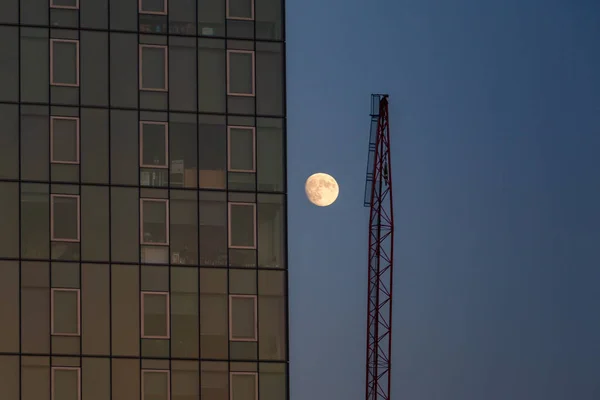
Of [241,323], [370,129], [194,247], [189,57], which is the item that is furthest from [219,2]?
[370,129]

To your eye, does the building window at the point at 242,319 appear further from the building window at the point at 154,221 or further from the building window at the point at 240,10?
the building window at the point at 240,10

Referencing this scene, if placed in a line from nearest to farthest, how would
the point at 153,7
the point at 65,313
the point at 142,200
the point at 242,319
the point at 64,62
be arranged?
the point at 65,313, the point at 142,200, the point at 64,62, the point at 242,319, the point at 153,7

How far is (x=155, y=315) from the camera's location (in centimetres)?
4172

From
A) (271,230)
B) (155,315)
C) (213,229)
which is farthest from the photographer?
(271,230)

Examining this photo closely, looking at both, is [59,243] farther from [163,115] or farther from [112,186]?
[163,115]

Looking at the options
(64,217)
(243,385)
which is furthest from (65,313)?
(243,385)

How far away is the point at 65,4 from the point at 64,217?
7.85 m

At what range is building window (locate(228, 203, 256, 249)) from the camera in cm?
4272

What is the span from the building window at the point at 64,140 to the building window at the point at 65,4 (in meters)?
4.15

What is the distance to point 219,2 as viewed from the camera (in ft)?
143

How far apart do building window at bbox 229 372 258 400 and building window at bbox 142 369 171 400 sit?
7.60 feet

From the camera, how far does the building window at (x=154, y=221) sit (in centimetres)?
4197

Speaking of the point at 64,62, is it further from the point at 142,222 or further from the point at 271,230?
the point at 271,230

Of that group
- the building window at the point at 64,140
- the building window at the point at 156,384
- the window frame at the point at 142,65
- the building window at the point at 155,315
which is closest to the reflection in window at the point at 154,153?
the window frame at the point at 142,65
